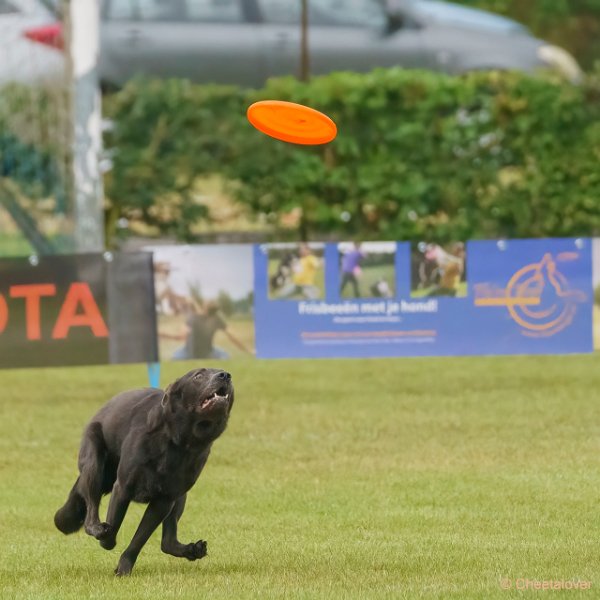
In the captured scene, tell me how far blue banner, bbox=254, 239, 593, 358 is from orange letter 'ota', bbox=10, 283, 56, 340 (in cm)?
183

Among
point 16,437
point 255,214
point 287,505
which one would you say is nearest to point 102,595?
point 287,505

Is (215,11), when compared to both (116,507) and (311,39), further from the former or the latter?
(116,507)

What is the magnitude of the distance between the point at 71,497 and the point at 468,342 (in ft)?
22.1

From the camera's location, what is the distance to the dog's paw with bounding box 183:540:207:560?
835 centimetres

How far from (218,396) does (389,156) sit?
12.6 metres

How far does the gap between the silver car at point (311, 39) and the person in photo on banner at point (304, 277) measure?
7619 millimetres

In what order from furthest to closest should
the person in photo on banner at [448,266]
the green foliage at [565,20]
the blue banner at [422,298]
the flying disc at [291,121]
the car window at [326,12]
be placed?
the green foliage at [565,20] < the car window at [326,12] < the person in photo on banner at [448,266] < the blue banner at [422,298] < the flying disc at [291,121]

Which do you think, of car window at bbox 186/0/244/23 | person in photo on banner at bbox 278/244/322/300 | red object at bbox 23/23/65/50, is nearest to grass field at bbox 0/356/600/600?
person in photo on banner at bbox 278/244/322/300

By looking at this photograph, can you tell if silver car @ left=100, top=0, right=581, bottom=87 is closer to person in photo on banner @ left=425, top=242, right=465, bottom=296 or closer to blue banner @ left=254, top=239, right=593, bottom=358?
blue banner @ left=254, top=239, right=593, bottom=358

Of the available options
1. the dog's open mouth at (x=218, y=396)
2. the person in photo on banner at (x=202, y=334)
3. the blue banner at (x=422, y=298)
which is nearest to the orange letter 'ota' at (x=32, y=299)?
the person in photo on banner at (x=202, y=334)

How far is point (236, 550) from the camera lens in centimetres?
907

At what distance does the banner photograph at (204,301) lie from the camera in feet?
46.4

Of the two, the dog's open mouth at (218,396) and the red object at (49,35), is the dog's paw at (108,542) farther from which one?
the red object at (49,35)

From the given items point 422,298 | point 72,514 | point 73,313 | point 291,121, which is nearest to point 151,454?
point 72,514
